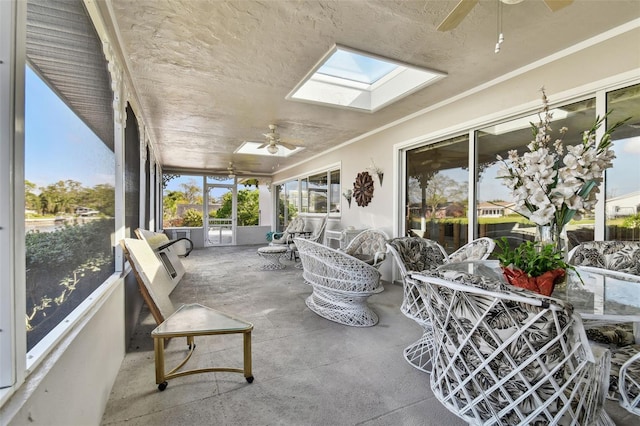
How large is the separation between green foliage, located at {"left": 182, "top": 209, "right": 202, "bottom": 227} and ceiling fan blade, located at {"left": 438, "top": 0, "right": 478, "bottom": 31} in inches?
365

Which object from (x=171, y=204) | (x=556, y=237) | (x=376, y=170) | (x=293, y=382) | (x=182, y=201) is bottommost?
(x=293, y=382)

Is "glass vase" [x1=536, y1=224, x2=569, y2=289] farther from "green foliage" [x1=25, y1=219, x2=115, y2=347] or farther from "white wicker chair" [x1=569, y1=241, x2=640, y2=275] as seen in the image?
"green foliage" [x1=25, y1=219, x2=115, y2=347]

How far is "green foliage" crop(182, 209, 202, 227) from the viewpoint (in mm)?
9411

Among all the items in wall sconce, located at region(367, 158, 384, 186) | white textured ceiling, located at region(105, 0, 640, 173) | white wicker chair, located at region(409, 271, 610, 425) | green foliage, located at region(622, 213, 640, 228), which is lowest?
white wicker chair, located at region(409, 271, 610, 425)

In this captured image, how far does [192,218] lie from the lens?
9508 mm

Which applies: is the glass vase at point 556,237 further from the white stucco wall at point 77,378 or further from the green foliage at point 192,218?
the green foliage at point 192,218

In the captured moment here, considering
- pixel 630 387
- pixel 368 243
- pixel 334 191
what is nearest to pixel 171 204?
pixel 334 191

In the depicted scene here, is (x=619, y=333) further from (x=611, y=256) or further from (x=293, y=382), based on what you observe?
(x=293, y=382)

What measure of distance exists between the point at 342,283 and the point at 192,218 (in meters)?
7.93

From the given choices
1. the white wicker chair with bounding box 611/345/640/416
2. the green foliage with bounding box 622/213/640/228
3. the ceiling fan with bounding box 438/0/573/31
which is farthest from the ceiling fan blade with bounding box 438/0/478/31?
the green foliage with bounding box 622/213/640/228

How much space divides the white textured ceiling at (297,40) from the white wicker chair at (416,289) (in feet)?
5.74

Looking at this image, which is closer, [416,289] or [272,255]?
[416,289]

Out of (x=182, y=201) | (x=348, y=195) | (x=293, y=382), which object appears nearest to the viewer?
(x=293, y=382)

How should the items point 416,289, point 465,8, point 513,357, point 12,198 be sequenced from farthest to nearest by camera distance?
point 416,289, point 465,8, point 513,357, point 12,198
